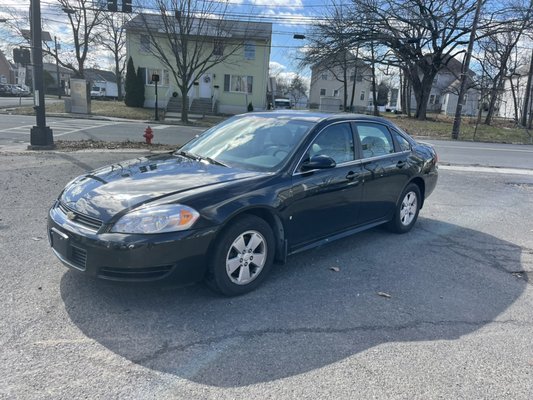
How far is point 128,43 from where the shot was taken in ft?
111

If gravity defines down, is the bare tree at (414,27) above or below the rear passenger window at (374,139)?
above

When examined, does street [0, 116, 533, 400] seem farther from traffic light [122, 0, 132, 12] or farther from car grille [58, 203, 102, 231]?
traffic light [122, 0, 132, 12]

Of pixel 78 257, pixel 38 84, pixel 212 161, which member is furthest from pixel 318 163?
pixel 38 84

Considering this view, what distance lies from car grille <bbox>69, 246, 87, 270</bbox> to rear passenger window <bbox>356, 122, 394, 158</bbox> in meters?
3.15

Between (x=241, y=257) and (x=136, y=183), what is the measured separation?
1102 mm

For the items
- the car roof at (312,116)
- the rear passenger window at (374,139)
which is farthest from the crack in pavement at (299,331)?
the car roof at (312,116)

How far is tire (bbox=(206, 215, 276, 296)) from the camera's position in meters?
3.42

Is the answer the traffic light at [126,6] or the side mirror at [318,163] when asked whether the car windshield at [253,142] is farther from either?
the traffic light at [126,6]

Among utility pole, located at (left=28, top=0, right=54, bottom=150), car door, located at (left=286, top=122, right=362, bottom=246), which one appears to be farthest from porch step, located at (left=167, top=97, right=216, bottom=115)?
car door, located at (left=286, top=122, right=362, bottom=246)

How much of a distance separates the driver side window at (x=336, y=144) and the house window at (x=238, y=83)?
31.8 metres

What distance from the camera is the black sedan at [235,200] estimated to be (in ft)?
10.4

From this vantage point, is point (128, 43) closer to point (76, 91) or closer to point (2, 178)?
point (76, 91)

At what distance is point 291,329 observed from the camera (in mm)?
3207

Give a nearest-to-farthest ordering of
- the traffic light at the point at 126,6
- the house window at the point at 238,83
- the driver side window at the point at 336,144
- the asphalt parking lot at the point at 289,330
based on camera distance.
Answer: the asphalt parking lot at the point at 289,330
the driver side window at the point at 336,144
the traffic light at the point at 126,6
the house window at the point at 238,83
